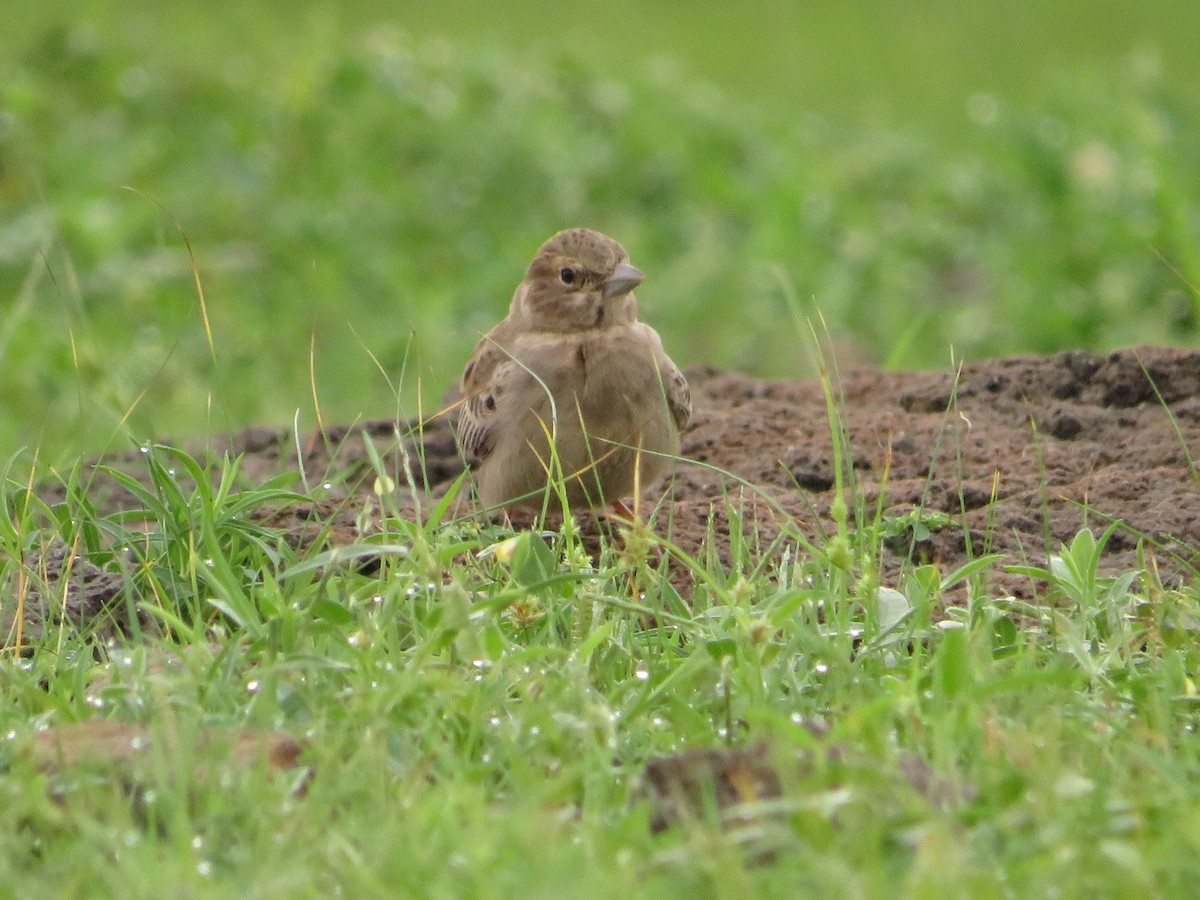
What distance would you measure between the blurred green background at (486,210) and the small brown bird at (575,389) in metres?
2.32

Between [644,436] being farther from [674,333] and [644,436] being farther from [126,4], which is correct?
[126,4]

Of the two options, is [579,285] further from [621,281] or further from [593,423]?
[593,423]

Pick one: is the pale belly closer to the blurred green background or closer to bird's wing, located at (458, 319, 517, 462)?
bird's wing, located at (458, 319, 517, 462)

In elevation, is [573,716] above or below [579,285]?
below

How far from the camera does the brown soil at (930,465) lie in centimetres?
503

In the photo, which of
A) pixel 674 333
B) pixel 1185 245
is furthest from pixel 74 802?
pixel 674 333

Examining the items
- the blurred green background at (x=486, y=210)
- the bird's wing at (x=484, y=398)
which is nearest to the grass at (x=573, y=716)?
the bird's wing at (x=484, y=398)

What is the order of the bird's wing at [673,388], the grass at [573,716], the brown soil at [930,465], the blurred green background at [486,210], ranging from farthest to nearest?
the blurred green background at [486,210] < the bird's wing at [673,388] < the brown soil at [930,465] < the grass at [573,716]

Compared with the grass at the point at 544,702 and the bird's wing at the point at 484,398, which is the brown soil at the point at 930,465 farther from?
the bird's wing at the point at 484,398

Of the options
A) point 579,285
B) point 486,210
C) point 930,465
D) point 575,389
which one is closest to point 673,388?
point 575,389

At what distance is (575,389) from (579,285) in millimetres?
517

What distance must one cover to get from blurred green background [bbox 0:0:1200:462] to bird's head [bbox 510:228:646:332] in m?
2.34

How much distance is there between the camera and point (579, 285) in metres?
6.30

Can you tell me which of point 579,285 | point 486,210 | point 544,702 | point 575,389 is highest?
point 579,285
